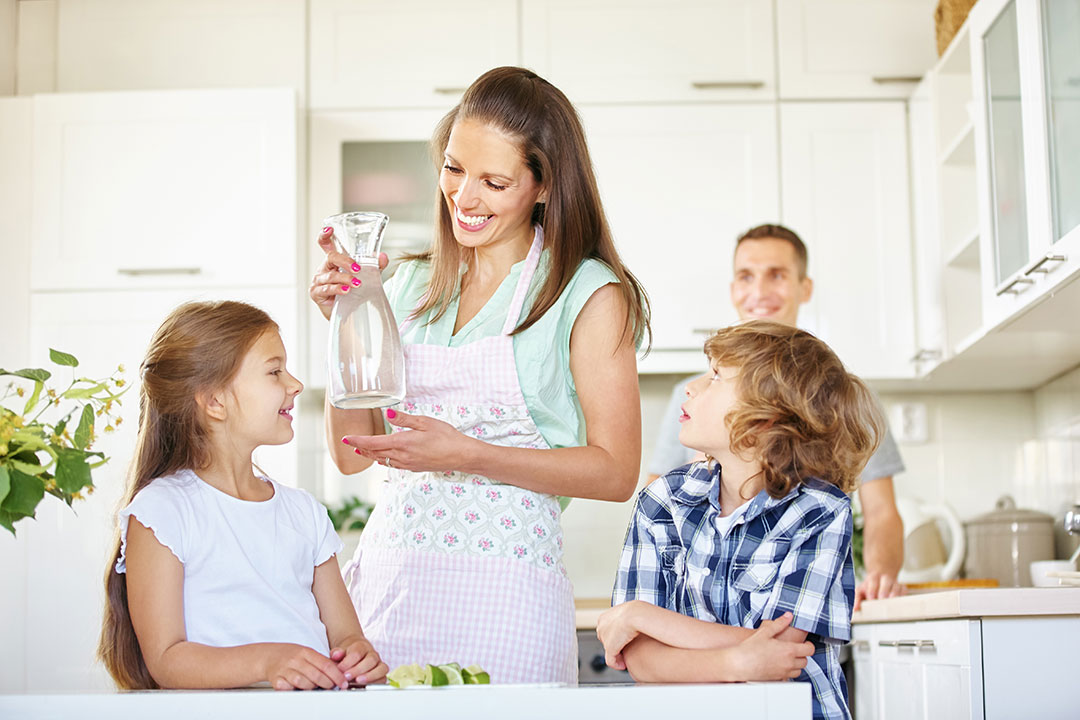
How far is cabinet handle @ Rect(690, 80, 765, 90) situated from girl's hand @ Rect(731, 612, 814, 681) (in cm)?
210

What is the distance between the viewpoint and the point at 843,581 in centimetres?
121

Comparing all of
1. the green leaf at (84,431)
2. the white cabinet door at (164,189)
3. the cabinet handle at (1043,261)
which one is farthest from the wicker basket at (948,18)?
the green leaf at (84,431)

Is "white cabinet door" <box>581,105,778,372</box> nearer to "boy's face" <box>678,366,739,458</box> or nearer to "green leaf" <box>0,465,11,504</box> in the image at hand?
"boy's face" <box>678,366,739,458</box>

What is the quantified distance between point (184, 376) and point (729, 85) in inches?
77.5

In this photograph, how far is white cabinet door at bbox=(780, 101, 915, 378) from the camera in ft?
9.74

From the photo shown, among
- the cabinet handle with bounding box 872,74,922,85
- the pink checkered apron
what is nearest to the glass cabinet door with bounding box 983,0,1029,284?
the cabinet handle with bounding box 872,74,922,85

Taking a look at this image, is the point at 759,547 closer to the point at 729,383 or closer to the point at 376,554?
the point at 729,383

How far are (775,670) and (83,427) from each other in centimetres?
62

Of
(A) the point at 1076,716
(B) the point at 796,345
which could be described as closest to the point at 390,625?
(B) the point at 796,345

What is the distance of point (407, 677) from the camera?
33.9 inches

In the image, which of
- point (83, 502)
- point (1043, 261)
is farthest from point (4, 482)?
point (83, 502)

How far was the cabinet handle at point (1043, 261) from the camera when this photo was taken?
6.39ft

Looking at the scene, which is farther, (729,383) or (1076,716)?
(1076,716)

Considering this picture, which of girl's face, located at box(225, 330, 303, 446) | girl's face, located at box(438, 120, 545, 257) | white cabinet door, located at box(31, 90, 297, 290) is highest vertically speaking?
white cabinet door, located at box(31, 90, 297, 290)
